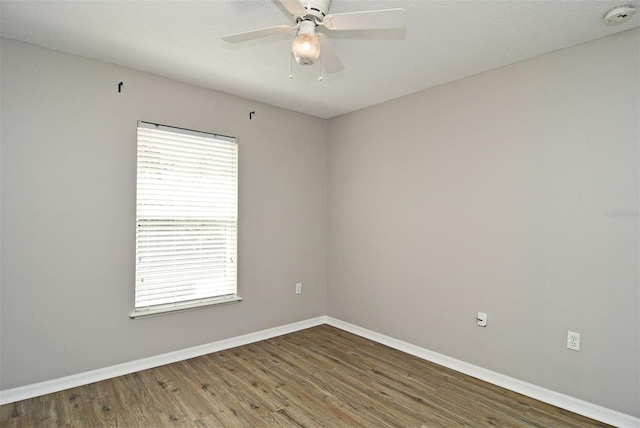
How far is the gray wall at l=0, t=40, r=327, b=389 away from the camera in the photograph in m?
2.57

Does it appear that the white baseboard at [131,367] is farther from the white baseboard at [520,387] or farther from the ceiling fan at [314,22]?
the ceiling fan at [314,22]

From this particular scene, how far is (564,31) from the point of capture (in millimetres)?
2365

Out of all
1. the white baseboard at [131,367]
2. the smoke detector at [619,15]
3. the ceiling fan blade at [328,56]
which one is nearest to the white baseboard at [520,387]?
the white baseboard at [131,367]

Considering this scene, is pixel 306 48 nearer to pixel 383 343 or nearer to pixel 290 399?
pixel 290 399

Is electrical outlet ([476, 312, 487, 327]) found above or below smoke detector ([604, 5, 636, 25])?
below

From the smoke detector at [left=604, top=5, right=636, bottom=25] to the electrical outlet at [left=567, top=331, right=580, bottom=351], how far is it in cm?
205

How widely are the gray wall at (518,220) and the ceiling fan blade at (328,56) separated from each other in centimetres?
144

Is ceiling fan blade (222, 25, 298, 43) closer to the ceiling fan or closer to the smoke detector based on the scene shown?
the ceiling fan

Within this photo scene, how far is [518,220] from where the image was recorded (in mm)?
2826

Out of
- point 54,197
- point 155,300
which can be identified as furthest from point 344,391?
point 54,197

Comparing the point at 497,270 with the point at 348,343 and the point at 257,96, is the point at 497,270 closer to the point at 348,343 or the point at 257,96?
the point at 348,343

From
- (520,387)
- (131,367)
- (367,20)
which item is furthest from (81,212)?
(520,387)

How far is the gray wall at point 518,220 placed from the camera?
7.79 ft

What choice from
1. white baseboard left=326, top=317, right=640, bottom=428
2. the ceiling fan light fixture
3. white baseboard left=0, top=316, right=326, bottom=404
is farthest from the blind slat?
the ceiling fan light fixture
